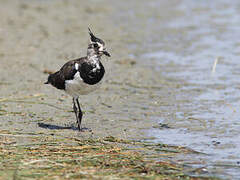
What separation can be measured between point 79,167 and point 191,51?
7264 millimetres

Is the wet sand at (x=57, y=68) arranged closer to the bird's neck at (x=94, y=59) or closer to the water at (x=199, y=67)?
the water at (x=199, y=67)

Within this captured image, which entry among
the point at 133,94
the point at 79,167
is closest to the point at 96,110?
the point at 133,94

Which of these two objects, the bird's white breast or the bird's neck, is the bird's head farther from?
the bird's white breast

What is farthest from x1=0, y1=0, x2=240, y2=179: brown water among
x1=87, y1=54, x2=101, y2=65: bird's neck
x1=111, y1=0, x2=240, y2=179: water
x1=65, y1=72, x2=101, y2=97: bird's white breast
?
x1=87, y1=54, x2=101, y2=65: bird's neck

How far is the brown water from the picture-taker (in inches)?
298

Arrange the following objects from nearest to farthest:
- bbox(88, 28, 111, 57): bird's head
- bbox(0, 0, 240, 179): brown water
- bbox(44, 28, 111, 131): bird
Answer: bbox(44, 28, 111, 131): bird
bbox(88, 28, 111, 57): bird's head
bbox(0, 0, 240, 179): brown water

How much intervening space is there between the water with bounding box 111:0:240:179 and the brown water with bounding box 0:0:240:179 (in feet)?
0.05

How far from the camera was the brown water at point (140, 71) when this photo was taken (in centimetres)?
756

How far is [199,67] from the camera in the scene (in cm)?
1123

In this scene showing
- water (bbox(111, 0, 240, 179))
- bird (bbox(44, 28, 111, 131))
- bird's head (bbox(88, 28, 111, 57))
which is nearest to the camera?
water (bbox(111, 0, 240, 179))

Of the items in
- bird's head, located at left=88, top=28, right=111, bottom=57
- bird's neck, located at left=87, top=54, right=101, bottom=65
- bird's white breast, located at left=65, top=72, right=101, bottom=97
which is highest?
bird's head, located at left=88, top=28, right=111, bottom=57

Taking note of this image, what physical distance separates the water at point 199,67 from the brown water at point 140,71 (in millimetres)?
14

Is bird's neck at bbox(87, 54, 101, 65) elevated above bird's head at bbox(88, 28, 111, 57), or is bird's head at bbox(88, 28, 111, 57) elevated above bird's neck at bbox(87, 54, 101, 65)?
bird's head at bbox(88, 28, 111, 57)

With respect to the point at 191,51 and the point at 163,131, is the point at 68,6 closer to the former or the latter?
the point at 191,51
